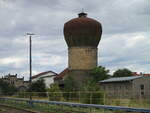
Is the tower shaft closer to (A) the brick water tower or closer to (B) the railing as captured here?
(A) the brick water tower

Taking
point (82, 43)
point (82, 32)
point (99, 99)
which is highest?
point (82, 32)

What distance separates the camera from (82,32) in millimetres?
71688

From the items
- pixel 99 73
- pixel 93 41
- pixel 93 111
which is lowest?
pixel 93 111

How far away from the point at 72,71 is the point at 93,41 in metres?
7.38

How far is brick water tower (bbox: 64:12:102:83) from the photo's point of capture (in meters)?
72.1

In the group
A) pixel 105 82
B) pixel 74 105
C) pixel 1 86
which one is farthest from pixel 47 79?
pixel 74 105

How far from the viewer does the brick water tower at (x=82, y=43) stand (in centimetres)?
7208

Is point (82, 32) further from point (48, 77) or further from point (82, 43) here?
point (48, 77)

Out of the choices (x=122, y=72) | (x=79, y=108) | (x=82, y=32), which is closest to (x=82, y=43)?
(x=82, y=32)

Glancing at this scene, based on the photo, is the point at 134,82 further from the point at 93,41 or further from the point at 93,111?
the point at 93,111

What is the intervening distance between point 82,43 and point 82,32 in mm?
2628

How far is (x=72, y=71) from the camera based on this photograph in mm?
75812

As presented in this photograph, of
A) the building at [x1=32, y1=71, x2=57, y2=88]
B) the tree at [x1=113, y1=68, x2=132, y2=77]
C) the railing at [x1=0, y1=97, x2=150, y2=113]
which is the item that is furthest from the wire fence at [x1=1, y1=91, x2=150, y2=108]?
the building at [x1=32, y1=71, x2=57, y2=88]

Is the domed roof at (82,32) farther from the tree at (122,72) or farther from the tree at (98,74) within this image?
the tree at (122,72)
